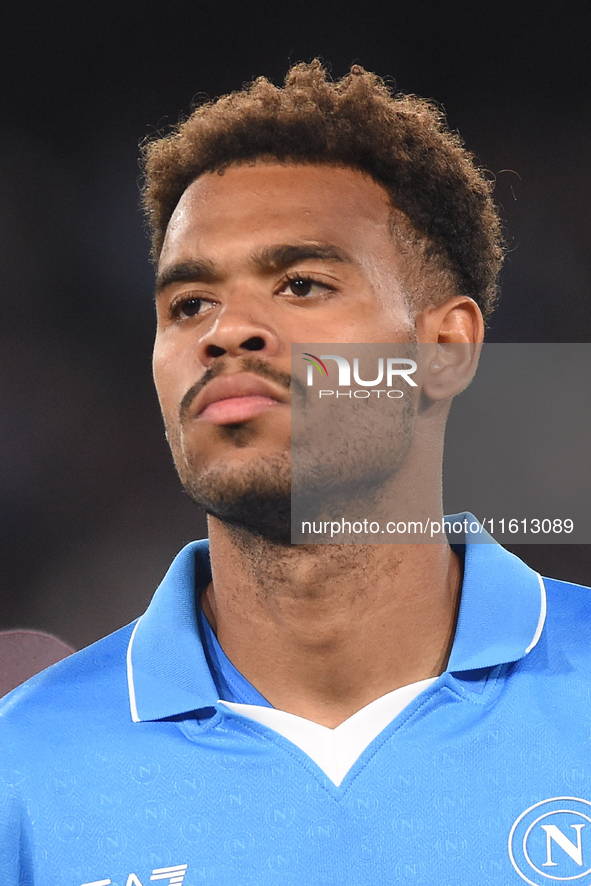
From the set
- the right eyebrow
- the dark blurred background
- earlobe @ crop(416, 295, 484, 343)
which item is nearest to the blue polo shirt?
earlobe @ crop(416, 295, 484, 343)

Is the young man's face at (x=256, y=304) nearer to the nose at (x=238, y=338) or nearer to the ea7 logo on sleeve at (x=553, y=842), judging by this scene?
the nose at (x=238, y=338)

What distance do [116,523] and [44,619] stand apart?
0.80 ft

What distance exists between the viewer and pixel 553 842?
3.79ft

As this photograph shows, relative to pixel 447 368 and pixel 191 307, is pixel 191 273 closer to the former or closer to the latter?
pixel 191 307

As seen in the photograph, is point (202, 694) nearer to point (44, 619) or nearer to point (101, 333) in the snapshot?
point (44, 619)

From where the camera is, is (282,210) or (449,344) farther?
(449,344)

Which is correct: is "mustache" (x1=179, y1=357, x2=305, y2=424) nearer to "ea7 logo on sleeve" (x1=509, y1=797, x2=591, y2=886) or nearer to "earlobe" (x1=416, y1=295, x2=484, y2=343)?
"earlobe" (x1=416, y1=295, x2=484, y2=343)

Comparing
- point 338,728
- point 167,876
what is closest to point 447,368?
point 338,728

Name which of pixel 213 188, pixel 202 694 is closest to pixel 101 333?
pixel 213 188

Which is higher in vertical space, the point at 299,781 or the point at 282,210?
the point at 282,210

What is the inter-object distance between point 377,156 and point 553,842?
0.96 m

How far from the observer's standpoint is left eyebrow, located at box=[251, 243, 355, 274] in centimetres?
130

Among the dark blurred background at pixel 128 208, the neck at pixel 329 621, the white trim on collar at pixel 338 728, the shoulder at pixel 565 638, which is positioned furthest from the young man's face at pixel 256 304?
the dark blurred background at pixel 128 208

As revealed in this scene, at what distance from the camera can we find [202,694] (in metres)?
1.28
